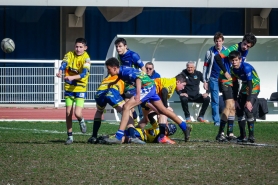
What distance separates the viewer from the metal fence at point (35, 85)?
22109 mm

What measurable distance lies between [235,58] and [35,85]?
11.1m

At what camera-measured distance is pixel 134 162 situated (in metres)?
9.48

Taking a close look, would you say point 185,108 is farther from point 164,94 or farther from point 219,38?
point 164,94

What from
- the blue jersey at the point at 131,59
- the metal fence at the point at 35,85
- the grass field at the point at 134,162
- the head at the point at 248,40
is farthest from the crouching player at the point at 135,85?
the metal fence at the point at 35,85

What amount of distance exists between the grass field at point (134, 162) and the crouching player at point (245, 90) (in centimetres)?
→ 46

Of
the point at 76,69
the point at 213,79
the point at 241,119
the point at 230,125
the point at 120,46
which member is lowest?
the point at 230,125

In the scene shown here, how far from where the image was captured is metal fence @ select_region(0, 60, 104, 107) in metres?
22.1

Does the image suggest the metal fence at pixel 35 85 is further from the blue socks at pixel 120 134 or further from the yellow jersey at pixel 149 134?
the blue socks at pixel 120 134

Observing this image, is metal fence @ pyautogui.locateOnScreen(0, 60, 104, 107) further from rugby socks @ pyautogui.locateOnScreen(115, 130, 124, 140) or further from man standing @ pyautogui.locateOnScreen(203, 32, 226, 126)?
rugby socks @ pyautogui.locateOnScreen(115, 130, 124, 140)

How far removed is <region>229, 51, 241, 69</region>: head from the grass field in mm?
1361

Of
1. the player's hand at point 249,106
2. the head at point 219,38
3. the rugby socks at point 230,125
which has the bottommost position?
the rugby socks at point 230,125

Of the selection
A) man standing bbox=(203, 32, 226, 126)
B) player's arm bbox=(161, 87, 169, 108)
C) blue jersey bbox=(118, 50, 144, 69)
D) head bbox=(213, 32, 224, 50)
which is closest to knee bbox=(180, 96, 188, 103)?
man standing bbox=(203, 32, 226, 126)

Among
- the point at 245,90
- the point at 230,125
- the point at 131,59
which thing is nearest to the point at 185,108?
the point at 131,59

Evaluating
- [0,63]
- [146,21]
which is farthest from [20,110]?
[146,21]
